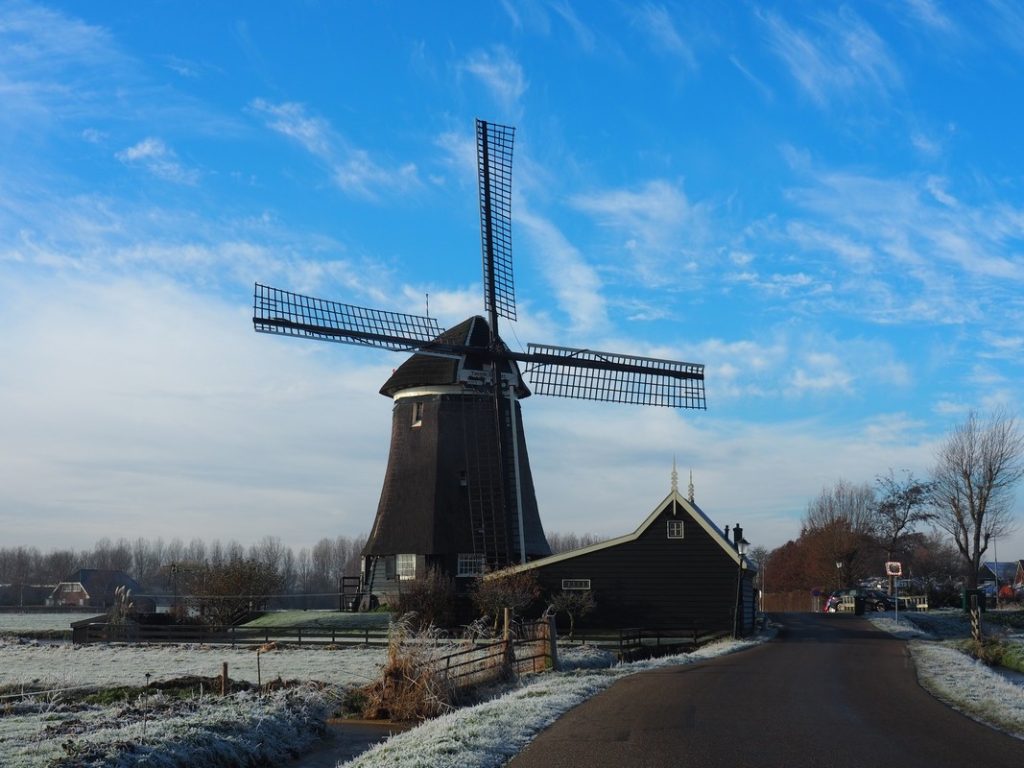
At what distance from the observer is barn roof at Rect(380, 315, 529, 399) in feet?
126

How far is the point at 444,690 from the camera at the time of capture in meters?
17.8

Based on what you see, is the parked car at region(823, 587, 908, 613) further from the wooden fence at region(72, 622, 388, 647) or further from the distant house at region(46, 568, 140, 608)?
the distant house at region(46, 568, 140, 608)

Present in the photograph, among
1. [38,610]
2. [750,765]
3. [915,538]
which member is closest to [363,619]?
[750,765]

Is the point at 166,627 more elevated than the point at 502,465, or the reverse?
the point at 502,465

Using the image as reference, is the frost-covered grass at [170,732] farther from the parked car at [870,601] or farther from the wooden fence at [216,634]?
the parked car at [870,601]

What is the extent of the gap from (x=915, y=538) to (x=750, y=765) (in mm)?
68191

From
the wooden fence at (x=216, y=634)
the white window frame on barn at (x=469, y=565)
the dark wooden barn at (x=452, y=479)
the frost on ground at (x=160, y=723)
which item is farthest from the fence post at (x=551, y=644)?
the white window frame on barn at (x=469, y=565)

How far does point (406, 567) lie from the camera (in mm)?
39594

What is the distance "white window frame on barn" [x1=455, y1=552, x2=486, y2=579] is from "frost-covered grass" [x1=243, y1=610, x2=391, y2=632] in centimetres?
309

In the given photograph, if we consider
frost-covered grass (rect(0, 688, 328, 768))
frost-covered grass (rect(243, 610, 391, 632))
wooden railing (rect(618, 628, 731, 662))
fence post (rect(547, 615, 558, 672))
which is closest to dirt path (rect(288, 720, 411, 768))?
frost-covered grass (rect(0, 688, 328, 768))

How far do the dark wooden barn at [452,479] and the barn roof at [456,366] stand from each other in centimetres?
4

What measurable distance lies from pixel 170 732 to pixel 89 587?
103m

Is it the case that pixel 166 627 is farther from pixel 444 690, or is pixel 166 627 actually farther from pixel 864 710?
pixel 864 710

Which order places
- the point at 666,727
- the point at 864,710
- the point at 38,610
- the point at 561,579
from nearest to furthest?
the point at 666,727 → the point at 864,710 → the point at 561,579 → the point at 38,610
